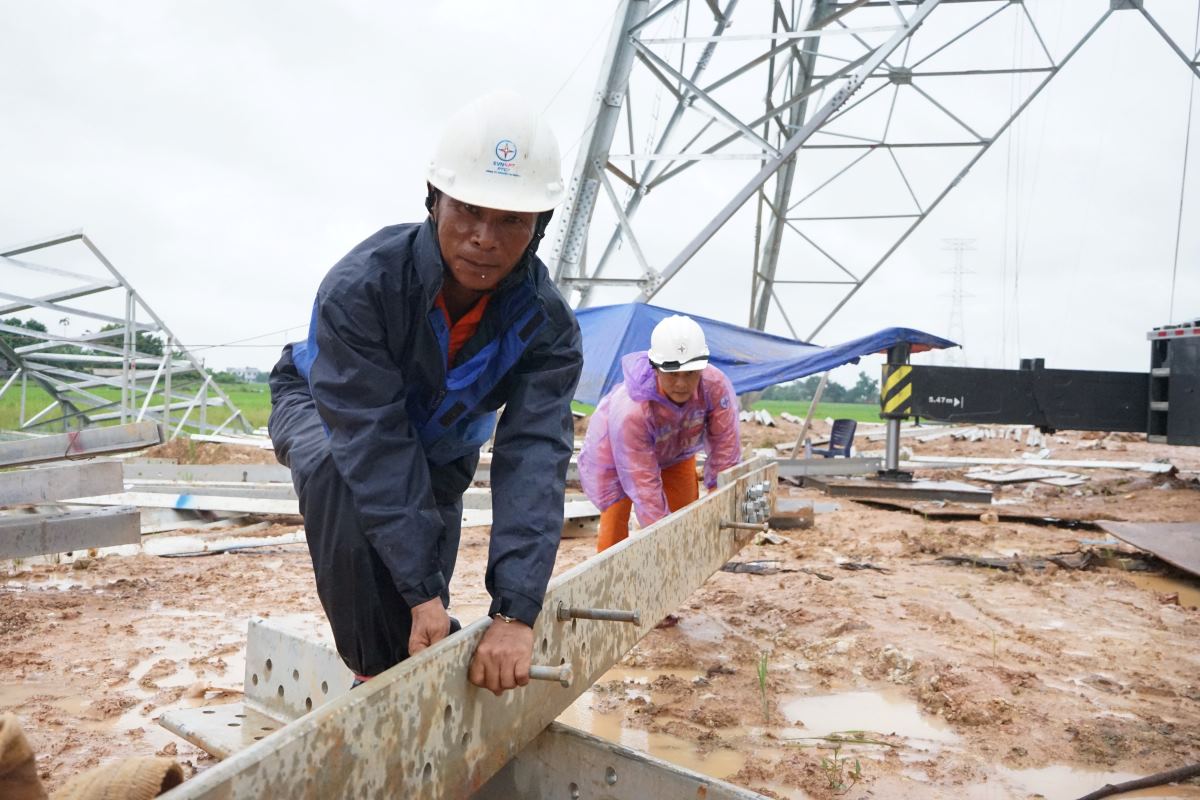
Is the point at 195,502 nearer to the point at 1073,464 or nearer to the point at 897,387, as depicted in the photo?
the point at 897,387

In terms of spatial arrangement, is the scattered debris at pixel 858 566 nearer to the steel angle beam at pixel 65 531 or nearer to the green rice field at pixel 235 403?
the green rice field at pixel 235 403

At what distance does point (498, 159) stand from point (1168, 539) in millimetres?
6196

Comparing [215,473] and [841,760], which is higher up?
[215,473]

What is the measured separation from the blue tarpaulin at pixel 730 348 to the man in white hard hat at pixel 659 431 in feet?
12.0

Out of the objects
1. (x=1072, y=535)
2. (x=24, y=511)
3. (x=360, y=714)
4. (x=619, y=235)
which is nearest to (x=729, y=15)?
(x=619, y=235)

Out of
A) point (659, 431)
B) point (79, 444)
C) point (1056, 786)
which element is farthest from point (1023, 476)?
point (79, 444)

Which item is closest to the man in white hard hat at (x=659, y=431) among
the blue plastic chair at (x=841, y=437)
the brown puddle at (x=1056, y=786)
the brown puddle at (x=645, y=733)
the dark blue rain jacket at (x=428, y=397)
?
the brown puddle at (x=645, y=733)

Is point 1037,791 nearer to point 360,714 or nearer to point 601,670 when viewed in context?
point 601,670

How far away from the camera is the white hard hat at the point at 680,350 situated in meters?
4.72

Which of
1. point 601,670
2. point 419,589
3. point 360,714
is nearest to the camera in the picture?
point 360,714

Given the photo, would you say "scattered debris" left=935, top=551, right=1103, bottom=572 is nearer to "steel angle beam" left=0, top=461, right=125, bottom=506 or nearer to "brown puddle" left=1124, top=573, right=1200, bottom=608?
"brown puddle" left=1124, top=573, right=1200, bottom=608

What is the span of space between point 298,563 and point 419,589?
454cm

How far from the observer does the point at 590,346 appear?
938 cm

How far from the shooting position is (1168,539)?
6.41 metres
